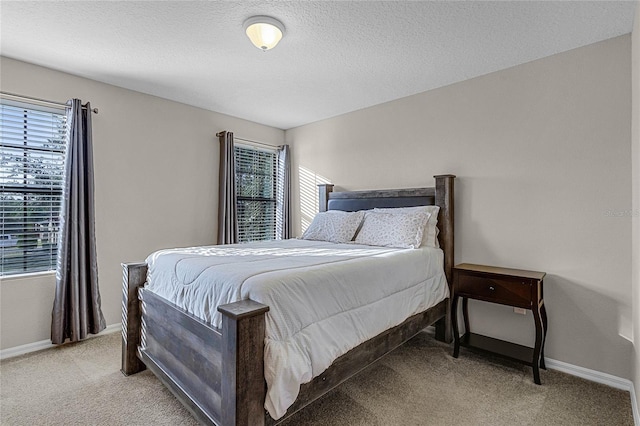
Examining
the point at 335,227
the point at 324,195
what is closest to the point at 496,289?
the point at 335,227

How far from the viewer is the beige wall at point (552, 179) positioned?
2279 millimetres

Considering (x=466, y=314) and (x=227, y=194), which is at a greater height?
(x=227, y=194)

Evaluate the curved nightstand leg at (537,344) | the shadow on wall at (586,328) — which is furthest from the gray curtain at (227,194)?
the shadow on wall at (586,328)

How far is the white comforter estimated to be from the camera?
148cm

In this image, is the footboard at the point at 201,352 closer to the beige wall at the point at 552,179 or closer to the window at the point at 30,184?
the window at the point at 30,184

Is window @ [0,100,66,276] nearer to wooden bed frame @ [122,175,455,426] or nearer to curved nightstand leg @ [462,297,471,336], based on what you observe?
wooden bed frame @ [122,175,455,426]

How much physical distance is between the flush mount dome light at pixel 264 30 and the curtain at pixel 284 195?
256 centimetres

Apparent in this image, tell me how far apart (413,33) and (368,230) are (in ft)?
5.70

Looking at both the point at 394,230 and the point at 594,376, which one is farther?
the point at 394,230

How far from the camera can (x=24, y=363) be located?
254 centimetres

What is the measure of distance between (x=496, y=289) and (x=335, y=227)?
1599 millimetres

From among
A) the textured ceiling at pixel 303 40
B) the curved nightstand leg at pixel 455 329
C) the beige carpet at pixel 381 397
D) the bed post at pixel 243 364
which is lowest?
Result: the beige carpet at pixel 381 397

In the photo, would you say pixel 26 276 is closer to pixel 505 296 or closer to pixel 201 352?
pixel 201 352

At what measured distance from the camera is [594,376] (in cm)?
233
